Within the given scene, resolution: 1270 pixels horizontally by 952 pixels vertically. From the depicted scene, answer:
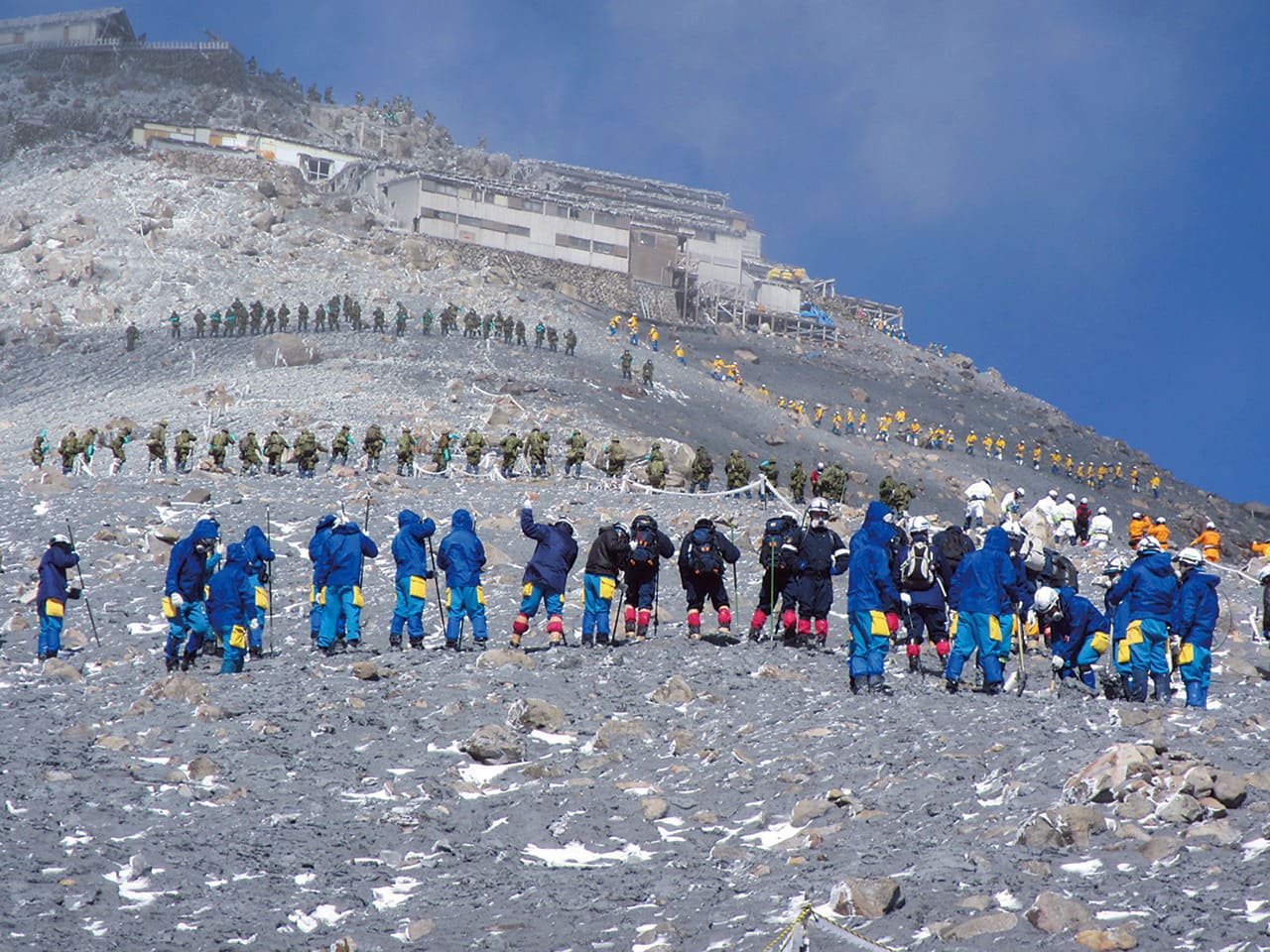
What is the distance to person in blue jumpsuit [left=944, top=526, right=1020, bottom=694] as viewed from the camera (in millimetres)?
13375

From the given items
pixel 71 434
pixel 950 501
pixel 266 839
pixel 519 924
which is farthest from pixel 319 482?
pixel 950 501

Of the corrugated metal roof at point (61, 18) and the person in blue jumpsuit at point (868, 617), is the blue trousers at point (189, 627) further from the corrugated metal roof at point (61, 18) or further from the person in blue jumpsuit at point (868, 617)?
the corrugated metal roof at point (61, 18)

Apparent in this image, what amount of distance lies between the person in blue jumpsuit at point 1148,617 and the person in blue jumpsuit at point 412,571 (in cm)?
768

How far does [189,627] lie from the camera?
47.6 ft

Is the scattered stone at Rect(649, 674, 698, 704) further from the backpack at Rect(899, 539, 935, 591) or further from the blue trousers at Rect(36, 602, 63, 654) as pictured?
the blue trousers at Rect(36, 602, 63, 654)

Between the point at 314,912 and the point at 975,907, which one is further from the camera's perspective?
the point at 314,912

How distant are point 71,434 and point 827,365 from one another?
55.4 m

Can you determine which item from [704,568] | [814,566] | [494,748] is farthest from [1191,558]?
[494,748]

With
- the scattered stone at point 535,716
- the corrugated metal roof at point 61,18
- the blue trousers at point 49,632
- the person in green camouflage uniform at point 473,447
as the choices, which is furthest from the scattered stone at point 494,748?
the corrugated metal roof at point 61,18

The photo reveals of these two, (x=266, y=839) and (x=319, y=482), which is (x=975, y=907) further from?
(x=319, y=482)

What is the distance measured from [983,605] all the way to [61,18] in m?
123

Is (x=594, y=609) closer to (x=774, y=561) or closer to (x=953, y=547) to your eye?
(x=774, y=561)

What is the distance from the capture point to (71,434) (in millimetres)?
34812

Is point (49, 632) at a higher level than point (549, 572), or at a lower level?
lower
